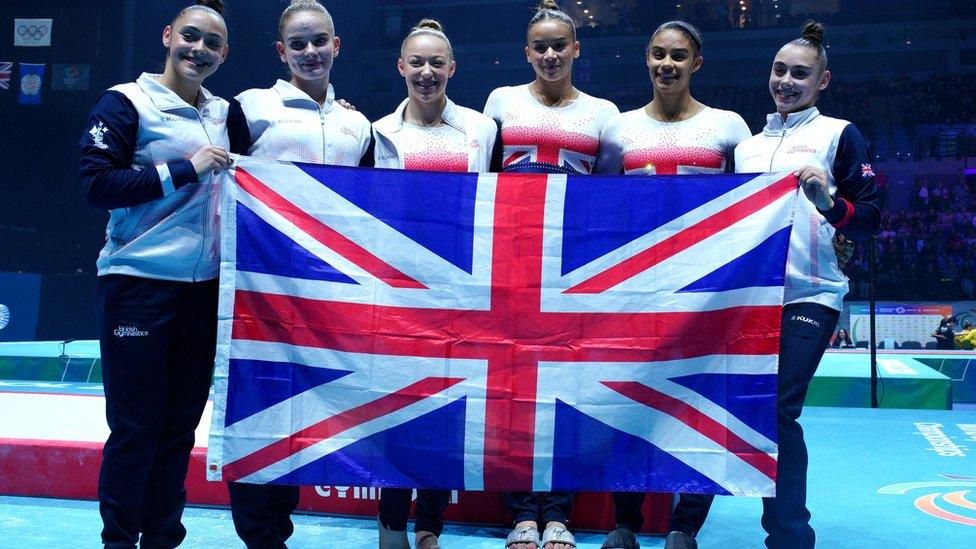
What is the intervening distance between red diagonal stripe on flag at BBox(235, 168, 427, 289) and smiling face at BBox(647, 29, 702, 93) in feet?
3.57

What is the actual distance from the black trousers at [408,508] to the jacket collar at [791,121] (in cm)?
167

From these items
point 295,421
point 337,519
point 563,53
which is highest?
point 563,53

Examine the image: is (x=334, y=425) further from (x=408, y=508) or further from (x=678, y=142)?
(x=678, y=142)

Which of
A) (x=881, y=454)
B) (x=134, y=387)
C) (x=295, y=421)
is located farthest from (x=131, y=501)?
(x=881, y=454)

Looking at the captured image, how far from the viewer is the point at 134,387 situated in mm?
2338

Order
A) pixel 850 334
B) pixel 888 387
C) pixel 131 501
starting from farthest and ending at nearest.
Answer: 1. pixel 850 334
2. pixel 888 387
3. pixel 131 501

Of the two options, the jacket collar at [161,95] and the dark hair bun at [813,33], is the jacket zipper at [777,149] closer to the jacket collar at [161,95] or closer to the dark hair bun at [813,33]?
the dark hair bun at [813,33]

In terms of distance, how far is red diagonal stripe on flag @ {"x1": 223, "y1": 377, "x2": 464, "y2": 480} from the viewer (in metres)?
2.42

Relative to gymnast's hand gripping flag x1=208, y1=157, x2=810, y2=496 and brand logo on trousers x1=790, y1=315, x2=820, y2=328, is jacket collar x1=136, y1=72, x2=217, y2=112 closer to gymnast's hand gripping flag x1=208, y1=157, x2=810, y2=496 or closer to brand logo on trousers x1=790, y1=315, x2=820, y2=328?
gymnast's hand gripping flag x1=208, y1=157, x2=810, y2=496

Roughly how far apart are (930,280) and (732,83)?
25.7 ft

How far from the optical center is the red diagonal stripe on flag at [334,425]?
242 cm

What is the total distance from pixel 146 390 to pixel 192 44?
104 centimetres

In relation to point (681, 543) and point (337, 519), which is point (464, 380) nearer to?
point (681, 543)

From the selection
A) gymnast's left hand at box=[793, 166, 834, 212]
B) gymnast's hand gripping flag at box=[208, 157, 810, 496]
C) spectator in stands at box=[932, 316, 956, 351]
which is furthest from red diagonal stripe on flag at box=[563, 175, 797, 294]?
spectator in stands at box=[932, 316, 956, 351]
